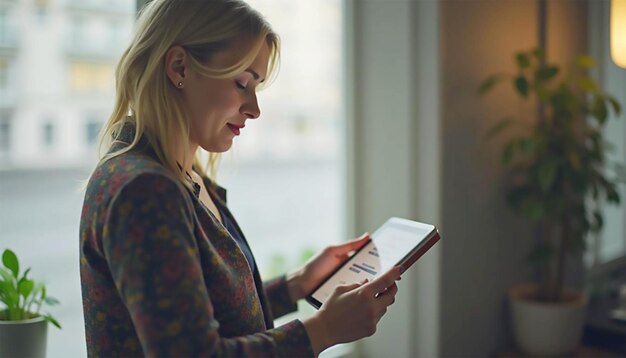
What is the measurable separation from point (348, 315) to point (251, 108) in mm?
405

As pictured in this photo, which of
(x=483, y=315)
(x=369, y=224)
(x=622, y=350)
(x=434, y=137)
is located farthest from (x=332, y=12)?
(x=622, y=350)

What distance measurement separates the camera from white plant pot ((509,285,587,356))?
226 cm

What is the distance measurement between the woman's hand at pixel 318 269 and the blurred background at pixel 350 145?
32 cm

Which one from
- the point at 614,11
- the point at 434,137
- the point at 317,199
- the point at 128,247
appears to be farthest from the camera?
the point at 317,199

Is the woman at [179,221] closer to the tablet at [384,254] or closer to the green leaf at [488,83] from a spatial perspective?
the tablet at [384,254]

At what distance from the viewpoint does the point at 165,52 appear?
41.1 inches

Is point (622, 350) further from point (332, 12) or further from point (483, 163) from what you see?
Result: point (332, 12)

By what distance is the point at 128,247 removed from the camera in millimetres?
895

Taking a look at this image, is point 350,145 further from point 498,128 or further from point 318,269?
point 318,269

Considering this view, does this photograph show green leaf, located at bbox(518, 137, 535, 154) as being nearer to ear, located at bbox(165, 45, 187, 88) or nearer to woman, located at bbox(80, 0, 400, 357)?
woman, located at bbox(80, 0, 400, 357)

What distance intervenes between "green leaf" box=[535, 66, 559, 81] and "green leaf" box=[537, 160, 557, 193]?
0.96ft

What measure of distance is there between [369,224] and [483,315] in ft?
1.85

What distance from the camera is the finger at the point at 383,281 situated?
3.59 feet

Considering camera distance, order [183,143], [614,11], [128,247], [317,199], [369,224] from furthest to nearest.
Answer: [317,199]
[369,224]
[614,11]
[183,143]
[128,247]
